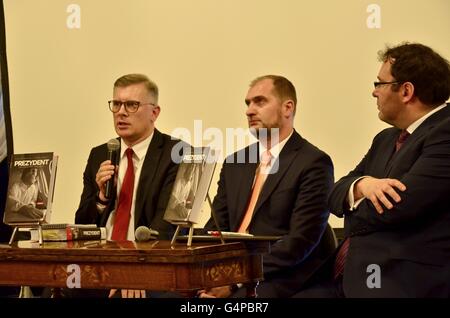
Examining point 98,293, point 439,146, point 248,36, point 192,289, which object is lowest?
point 98,293

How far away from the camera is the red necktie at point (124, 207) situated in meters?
4.23

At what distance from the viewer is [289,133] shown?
→ 168 inches

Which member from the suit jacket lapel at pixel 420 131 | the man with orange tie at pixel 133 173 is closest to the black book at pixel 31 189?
the man with orange tie at pixel 133 173

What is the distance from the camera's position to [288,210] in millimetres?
3975

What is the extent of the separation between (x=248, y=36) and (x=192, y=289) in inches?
99.3

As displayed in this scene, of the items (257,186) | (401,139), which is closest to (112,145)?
(257,186)

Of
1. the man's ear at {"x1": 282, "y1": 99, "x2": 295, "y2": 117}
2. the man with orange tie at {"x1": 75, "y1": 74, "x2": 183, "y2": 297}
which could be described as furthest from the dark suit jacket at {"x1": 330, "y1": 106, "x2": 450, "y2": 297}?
the man with orange tie at {"x1": 75, "y1": 74, "x2": 183, "y2": 297}

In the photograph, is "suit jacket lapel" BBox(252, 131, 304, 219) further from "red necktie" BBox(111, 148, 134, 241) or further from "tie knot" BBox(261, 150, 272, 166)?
"red necktie" BBox(111, 148, 134, 241)

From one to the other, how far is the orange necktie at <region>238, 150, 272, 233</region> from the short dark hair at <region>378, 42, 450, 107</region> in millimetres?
957

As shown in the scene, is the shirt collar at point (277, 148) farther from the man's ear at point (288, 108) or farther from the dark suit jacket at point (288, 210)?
the man's ear at point (288, 108)

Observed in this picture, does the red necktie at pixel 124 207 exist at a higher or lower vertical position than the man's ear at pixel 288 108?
lower

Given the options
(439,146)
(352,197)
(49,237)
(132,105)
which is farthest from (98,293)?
(439,146)

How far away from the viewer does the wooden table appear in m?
2.96

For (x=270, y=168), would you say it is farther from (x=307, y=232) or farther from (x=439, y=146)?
(x=439, y=146)
